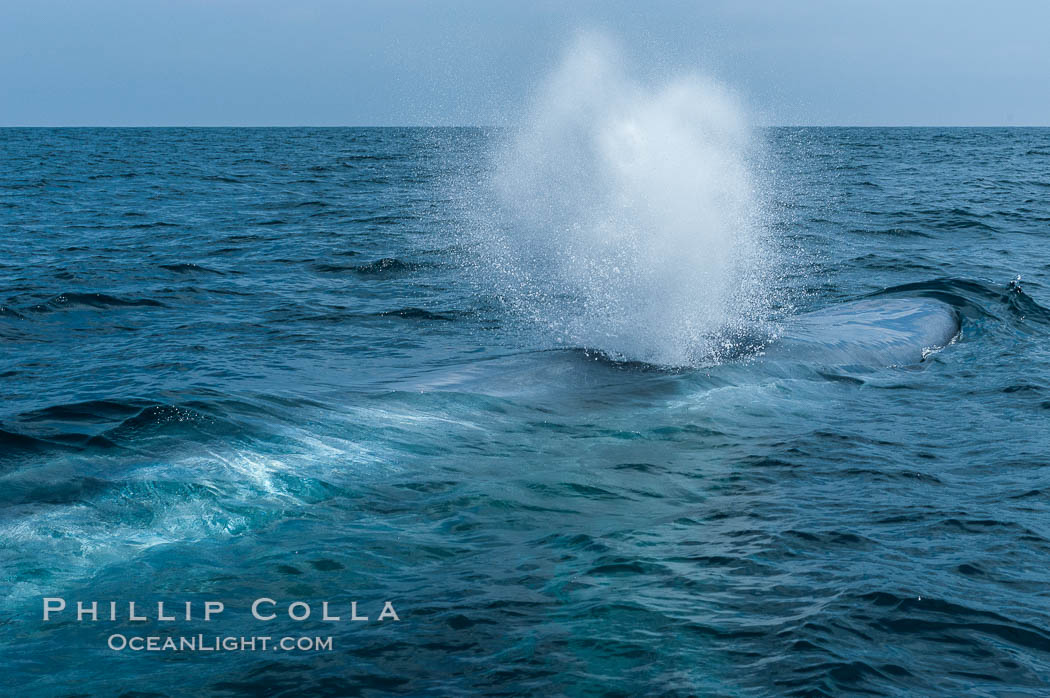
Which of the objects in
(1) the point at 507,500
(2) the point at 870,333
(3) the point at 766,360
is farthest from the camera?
(2) the point at 870,333

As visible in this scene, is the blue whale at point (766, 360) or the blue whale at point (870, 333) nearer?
the blue whale at point (766, 360)

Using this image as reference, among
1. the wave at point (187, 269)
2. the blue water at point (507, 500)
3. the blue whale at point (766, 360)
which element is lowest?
the blue water at point (507, 500)

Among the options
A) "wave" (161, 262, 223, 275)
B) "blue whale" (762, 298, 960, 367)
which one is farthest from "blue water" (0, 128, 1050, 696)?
"wave" (161, 262, 223, 275)

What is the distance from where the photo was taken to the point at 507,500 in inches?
324

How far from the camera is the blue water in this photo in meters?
5.74

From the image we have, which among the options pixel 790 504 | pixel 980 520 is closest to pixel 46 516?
pixel 790 504

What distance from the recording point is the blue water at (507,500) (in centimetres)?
574

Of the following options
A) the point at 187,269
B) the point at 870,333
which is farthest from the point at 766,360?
the point at 187,269

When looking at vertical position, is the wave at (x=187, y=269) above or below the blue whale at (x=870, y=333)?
above

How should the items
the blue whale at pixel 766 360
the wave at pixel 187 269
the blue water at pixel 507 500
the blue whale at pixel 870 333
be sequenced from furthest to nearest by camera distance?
1. the wave at pixel 187 269
2. the blue whale at pixel 870 333
3. the blue whale at pixel 766 360
4. the blue water at pixel 507 500

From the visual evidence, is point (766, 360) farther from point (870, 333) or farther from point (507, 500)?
point (507, 500)

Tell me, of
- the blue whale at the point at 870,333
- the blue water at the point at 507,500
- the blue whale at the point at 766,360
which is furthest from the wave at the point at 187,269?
the blue whale at the point at 870,333

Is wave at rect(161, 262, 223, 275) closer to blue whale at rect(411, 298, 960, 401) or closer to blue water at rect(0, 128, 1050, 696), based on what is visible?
blue water at rect(0, 128, 1050, 696)

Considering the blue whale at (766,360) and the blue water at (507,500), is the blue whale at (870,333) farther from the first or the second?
the blue water at (507,500)
